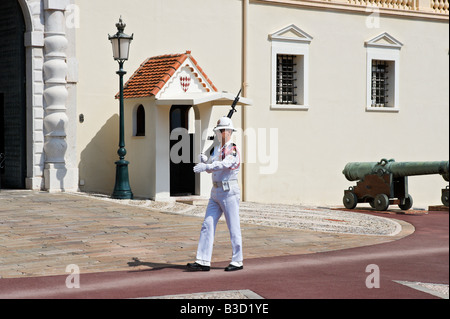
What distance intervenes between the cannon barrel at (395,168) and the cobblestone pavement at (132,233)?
1.66m

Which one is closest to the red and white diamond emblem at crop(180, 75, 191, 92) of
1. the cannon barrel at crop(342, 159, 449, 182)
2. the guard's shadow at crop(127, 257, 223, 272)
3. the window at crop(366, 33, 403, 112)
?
the cannon barrel at crop(342, 159, 449, 182)

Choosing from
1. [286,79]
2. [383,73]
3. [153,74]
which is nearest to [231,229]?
[153,74]

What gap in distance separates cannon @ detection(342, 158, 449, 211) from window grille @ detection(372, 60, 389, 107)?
4.74 m

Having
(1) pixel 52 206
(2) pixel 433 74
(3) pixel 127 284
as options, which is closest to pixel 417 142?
(2) pixel 433 74

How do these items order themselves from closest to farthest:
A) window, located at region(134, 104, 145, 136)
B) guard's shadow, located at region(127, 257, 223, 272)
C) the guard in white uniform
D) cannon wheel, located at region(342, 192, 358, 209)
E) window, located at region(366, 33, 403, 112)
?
the guard in white uniform
guard's shadow, located at region(127, 257, 223, 272)
window, located at region(134, 104, 145, 136)
cannon wheel, located at region(342, 192, 358, 209)
window, located at region(366, 33, 403, 112)

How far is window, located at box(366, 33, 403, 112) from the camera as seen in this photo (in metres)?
21.9

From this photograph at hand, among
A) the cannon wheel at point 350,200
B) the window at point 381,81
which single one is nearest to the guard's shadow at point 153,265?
the cannon wheel at point 350,200

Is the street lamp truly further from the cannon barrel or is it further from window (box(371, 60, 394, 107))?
window (box(371, 60, 394, 107))

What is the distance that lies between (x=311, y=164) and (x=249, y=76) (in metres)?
3.07

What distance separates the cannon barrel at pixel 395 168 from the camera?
16.2 meters

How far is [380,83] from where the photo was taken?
2245cm

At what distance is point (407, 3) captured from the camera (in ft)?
74.8
